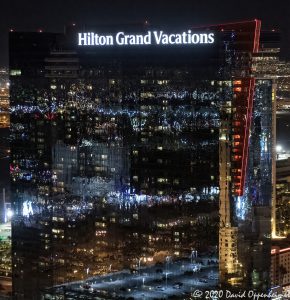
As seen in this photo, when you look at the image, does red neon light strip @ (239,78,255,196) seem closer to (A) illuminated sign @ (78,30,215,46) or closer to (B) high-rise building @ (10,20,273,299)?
(B) high-rise building @ (10,20,273,299)

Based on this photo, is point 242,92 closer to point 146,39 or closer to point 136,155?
point 146,39

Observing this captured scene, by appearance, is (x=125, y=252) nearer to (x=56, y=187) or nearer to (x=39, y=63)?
(x=56, y=187)

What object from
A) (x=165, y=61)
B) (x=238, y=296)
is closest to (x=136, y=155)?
(x=165, y=61)
